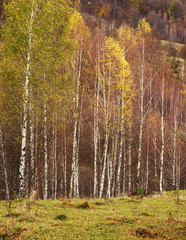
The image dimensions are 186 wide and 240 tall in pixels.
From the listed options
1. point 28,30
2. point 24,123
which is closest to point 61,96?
point 28,30

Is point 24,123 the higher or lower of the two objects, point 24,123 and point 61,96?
the lower

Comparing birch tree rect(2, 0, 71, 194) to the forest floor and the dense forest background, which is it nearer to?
the dense forest background

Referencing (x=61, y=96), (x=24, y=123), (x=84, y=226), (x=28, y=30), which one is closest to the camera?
(x=84, y=226)

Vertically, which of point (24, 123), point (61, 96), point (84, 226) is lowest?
point (84, 226)

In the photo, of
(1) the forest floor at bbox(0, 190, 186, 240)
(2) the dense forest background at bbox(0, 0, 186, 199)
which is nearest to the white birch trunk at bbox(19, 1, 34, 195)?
(2) the dense forest background at bbox(0, 0, 186, 199)

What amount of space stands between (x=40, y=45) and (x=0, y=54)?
8.37 feet

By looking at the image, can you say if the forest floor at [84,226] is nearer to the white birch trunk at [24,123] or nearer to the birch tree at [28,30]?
the white birch trunk at [24,123]

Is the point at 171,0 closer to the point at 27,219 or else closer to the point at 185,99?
the point at 185,99

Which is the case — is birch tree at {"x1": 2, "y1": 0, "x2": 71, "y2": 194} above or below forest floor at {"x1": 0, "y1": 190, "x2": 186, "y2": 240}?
above

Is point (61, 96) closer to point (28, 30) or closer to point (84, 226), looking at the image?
point (28, 30)

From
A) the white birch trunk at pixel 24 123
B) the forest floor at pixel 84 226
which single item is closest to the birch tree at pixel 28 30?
the white birch trunk at pixel 24 123

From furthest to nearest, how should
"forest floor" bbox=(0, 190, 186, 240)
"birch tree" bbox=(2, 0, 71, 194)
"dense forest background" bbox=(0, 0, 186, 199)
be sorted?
"dense forest background" bbox=(0, 0, 186, 199), "birch tree" bbox=(2, 0, 71, 194), "forest floor" bbox=(0, 190, 186, 240)

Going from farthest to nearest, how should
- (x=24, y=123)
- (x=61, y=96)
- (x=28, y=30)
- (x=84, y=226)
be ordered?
(x=61, y=96) → (x=28, y=30) → (x=24, y=123) → (x=84, y=226)

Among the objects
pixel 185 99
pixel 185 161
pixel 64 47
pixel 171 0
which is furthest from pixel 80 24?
pixel 171 0
